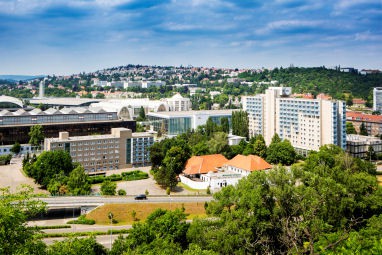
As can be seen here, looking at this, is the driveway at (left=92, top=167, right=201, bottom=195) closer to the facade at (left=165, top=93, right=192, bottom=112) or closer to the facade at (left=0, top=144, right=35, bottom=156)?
the facade at (left=0, top=144, right=35, bottom=156)

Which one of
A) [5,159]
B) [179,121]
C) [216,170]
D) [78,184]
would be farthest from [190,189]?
[179,121]

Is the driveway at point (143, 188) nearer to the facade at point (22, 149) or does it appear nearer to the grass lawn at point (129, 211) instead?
the grass lawn at point (129, 211)

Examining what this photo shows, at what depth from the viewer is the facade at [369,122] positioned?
218 ft

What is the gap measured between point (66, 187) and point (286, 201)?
20008 millimetres

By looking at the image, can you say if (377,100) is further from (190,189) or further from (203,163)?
(190,189)

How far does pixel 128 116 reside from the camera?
2479 inches

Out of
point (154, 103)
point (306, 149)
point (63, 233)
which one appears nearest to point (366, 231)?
point (63, 233)

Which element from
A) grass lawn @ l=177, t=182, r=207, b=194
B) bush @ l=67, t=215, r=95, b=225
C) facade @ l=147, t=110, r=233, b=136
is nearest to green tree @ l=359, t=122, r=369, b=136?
facade @ l=147, t=110, r=233, b=136

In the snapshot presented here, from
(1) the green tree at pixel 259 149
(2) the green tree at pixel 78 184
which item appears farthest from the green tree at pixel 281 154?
(2) the green tree at pixel 78 184

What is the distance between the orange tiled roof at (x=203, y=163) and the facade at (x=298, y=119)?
44.9ft

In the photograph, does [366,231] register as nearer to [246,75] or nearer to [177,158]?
[177,158]

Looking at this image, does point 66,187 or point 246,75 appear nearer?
point 66,187

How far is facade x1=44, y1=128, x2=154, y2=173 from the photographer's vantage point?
140 feet

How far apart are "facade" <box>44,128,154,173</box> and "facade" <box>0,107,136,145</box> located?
10080mm
